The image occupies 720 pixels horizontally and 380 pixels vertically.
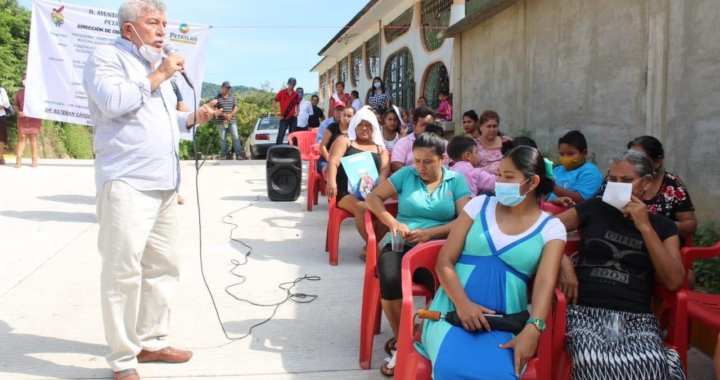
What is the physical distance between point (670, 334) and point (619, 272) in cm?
38

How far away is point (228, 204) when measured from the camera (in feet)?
27.9

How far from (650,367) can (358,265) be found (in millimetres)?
3146

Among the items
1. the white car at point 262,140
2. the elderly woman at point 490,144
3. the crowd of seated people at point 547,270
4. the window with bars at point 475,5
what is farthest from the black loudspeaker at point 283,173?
the white car at point 262,140

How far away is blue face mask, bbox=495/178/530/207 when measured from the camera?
2.88 meters

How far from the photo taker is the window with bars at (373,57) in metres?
20.7

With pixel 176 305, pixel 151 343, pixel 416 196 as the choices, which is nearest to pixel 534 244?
pixel 416 196

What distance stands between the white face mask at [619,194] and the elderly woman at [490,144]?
2.62 m

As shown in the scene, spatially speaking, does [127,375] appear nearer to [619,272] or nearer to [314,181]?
[619,272]

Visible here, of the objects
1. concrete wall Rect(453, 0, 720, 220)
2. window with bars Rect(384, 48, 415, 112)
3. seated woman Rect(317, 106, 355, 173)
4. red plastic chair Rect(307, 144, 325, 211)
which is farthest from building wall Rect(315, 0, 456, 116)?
seated woman Rect(317, 106, 355, 173)

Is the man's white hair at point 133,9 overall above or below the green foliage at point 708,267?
above

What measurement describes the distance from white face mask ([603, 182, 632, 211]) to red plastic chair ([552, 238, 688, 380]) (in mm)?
487

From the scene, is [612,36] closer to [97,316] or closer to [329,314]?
[329,314]

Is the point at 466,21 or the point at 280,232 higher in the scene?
the point at 466,21

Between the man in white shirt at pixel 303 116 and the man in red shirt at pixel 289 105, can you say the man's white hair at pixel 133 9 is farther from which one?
the man in red shirt at pixel 289 105
